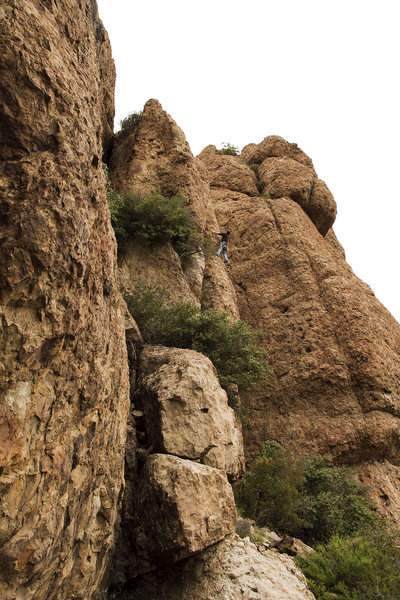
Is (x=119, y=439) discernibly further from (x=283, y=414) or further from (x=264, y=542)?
(x=283, y=414)

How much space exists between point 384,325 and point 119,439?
42.8 feet

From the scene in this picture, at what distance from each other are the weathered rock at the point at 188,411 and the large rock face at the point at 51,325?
152 centimetres

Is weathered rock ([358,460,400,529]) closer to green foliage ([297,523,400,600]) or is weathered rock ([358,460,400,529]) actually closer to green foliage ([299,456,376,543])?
green foliage ([299,456,376,543])

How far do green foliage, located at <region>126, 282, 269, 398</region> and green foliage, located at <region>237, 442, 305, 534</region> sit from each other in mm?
2346

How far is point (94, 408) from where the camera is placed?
5.50 meters

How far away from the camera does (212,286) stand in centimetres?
1527

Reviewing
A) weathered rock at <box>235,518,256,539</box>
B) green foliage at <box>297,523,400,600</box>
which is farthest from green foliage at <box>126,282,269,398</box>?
green foliage at <box>297,523,400,600</box>

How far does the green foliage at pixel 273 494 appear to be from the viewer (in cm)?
962

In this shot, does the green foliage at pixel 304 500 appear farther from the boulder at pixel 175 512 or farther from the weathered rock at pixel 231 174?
the weathered rock at pixel 231 174

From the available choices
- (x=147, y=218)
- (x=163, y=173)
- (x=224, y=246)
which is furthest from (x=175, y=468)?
(x=163, y=173)

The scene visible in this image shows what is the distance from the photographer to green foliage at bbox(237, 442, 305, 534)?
9.62 metres

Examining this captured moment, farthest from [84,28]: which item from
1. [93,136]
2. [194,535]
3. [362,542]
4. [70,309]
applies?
[362,542]

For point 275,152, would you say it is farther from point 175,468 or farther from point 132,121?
point 175,468

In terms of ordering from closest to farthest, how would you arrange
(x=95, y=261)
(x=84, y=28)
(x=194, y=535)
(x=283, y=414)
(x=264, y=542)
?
(x=95, y=261) → (x=194, y=535) → (x=84, y=28) → (x=264, y=542) → (x=283, y=414)
